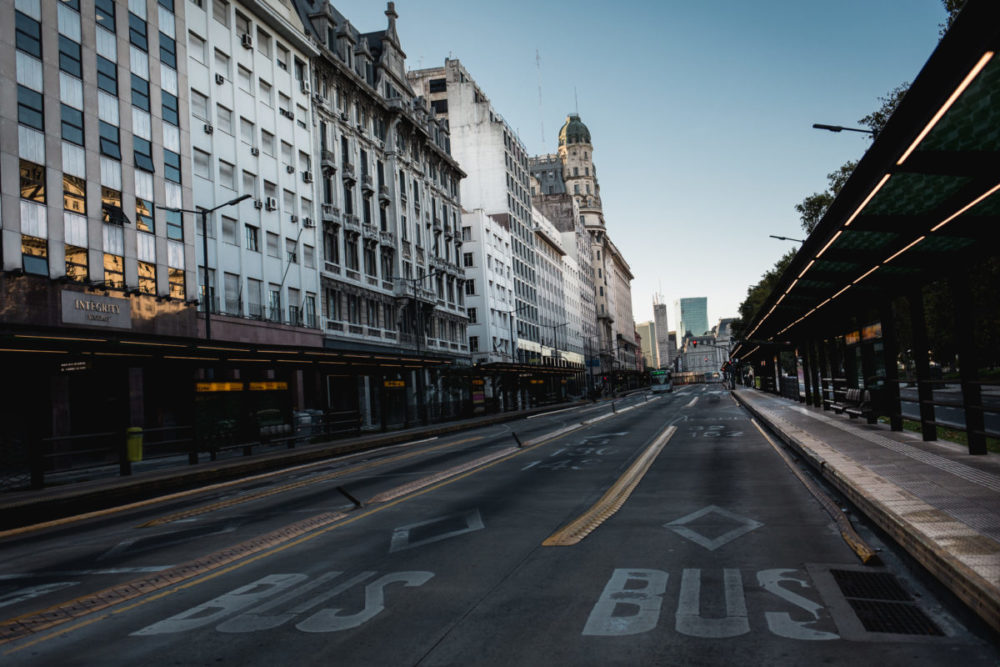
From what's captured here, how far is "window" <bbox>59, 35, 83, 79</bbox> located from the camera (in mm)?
30325

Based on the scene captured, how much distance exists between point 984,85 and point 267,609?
7.68m

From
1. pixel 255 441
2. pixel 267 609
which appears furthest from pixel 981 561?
pixel 255 441

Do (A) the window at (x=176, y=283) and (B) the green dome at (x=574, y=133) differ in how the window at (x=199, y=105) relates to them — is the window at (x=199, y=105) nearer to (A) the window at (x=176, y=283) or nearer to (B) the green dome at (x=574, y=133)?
(A) the window at (x=176, y=283)

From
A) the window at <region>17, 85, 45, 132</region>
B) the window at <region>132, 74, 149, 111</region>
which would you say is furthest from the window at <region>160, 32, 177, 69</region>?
the window at <region>17, 85, 45, 132</region>

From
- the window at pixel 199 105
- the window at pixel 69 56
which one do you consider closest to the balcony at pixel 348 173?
the window at pixel 199 105

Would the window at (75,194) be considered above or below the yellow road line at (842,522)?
above

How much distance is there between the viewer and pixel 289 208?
45.3 m

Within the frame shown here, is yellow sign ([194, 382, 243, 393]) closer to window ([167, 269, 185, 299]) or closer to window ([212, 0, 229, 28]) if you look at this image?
window ([167, 269, 185, 299])

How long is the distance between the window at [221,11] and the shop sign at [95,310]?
57.8 ft

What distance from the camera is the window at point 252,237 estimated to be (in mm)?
41375

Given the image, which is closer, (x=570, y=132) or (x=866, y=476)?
(x=866, y=476)

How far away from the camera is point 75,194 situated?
1195 inches

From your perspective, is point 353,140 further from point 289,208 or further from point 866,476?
point 866,476

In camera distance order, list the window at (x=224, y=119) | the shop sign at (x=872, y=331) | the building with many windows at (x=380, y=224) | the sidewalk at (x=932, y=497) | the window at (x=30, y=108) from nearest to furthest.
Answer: the sidewalk at (x=932, y=497), the shop sign at (x=872, y=331), the window at (x=30, y=108), the window at (x=224, y=119), the building with many windows at (x=380, y=224)
